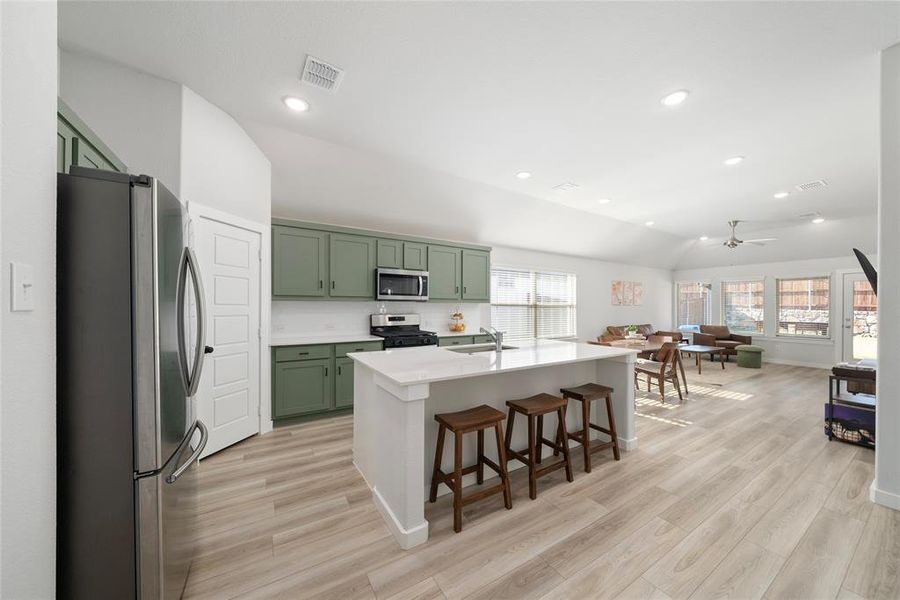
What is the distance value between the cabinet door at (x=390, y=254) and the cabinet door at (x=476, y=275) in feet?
3.88

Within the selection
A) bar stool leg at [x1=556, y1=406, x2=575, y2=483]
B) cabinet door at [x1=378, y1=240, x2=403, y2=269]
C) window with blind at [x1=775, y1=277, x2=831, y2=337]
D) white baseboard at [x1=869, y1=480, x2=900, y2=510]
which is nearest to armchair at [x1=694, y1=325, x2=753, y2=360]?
window with blind at [x1=775, y1=277, x2=831, y2=337]

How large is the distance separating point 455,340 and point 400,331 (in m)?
0.89

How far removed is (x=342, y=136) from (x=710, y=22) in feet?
9.20

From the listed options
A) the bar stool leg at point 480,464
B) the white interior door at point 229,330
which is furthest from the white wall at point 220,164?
the bar stool leg at point 480,464

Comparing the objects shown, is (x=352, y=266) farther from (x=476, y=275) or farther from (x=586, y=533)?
(x=586, y=533)

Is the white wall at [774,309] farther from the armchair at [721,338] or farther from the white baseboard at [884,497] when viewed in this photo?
the white baseboard at [884,497]

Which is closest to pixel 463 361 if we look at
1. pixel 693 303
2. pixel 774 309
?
pixel 774 309

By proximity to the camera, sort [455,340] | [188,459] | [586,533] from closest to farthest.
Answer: [188,459] < [586,533] < [455,340]

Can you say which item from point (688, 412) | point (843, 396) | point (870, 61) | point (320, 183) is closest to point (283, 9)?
point (320, 183)

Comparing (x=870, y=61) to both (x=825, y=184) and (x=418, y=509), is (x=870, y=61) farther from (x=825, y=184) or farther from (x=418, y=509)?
(x=418, y=509)

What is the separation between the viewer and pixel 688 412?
163 inches

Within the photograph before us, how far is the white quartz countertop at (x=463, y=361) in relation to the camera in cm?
201

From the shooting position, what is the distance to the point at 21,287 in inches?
36.0

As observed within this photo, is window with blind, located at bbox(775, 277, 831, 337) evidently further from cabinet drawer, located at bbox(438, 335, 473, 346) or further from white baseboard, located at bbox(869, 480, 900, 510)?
cabinet drawer, located at bbox(438, 335, 473, 346)
